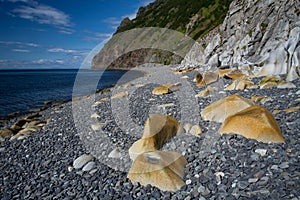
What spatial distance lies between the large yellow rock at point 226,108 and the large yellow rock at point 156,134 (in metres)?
1.32

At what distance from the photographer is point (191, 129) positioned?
7105 mm

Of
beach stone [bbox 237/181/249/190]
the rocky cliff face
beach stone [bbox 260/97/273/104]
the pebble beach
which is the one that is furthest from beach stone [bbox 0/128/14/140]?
the rocky cliff face

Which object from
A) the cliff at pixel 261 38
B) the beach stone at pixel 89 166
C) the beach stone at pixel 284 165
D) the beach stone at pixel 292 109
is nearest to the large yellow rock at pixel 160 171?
the beach stone at pixel 89 166

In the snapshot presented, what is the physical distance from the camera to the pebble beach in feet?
14.0

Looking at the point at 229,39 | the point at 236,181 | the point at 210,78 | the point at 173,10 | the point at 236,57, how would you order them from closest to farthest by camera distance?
the point at 236,181
the point at 210,78
the point at 236,57
the point at 229,39
the point at 173,10

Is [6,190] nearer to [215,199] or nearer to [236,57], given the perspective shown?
[215,199]

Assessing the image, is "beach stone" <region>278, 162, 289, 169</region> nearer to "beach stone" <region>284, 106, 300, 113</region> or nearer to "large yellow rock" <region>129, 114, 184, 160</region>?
"beach stone" <region>284, 106, 300, 113</region>

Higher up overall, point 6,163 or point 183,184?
point 183,184

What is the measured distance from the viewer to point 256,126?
17.9 ft

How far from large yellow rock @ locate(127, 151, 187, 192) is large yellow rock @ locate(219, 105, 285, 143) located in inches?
64.2

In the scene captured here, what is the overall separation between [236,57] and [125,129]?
17940 millimetres

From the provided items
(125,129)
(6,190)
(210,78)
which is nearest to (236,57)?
(210,78)

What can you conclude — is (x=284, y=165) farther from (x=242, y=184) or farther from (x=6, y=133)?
(x=6, y=133)

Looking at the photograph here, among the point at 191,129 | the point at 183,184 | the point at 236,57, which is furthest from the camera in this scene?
the point at 236,57
